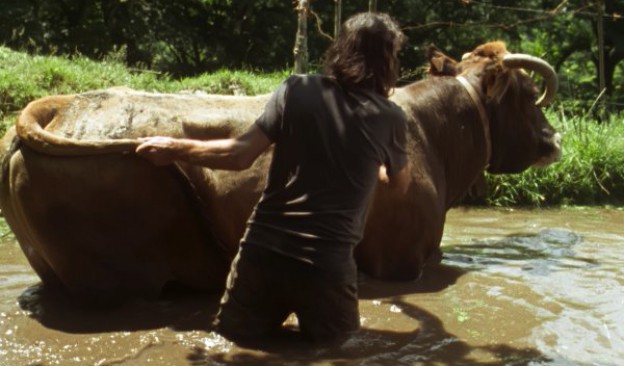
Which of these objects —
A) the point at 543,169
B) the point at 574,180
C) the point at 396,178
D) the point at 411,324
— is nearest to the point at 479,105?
the point at 411,324

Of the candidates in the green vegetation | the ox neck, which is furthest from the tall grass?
the ox neck

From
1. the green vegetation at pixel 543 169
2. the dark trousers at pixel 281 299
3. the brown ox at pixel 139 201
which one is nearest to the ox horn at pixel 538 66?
the brown ox at pixel 139 201

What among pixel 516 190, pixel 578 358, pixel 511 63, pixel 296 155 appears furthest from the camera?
pixel 516 190

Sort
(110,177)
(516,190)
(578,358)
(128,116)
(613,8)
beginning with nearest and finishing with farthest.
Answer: (578,358) < (110,177) < (128,116) < (516,190) < (613,8)

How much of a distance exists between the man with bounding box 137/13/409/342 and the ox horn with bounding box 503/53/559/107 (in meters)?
2.60

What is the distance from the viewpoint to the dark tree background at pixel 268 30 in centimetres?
2488

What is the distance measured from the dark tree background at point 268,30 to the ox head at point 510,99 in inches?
703

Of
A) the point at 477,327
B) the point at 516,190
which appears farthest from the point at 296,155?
the point at 516,190

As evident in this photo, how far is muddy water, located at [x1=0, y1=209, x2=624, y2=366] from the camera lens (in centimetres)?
408

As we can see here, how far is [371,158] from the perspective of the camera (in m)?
3.96

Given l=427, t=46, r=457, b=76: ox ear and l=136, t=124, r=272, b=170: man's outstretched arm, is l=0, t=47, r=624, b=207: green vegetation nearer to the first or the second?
l=427, t=46, r=457, b=76: ox ear

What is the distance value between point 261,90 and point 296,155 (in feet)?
27.2

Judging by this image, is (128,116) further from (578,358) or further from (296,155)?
(578,358)

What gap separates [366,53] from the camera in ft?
13.0
